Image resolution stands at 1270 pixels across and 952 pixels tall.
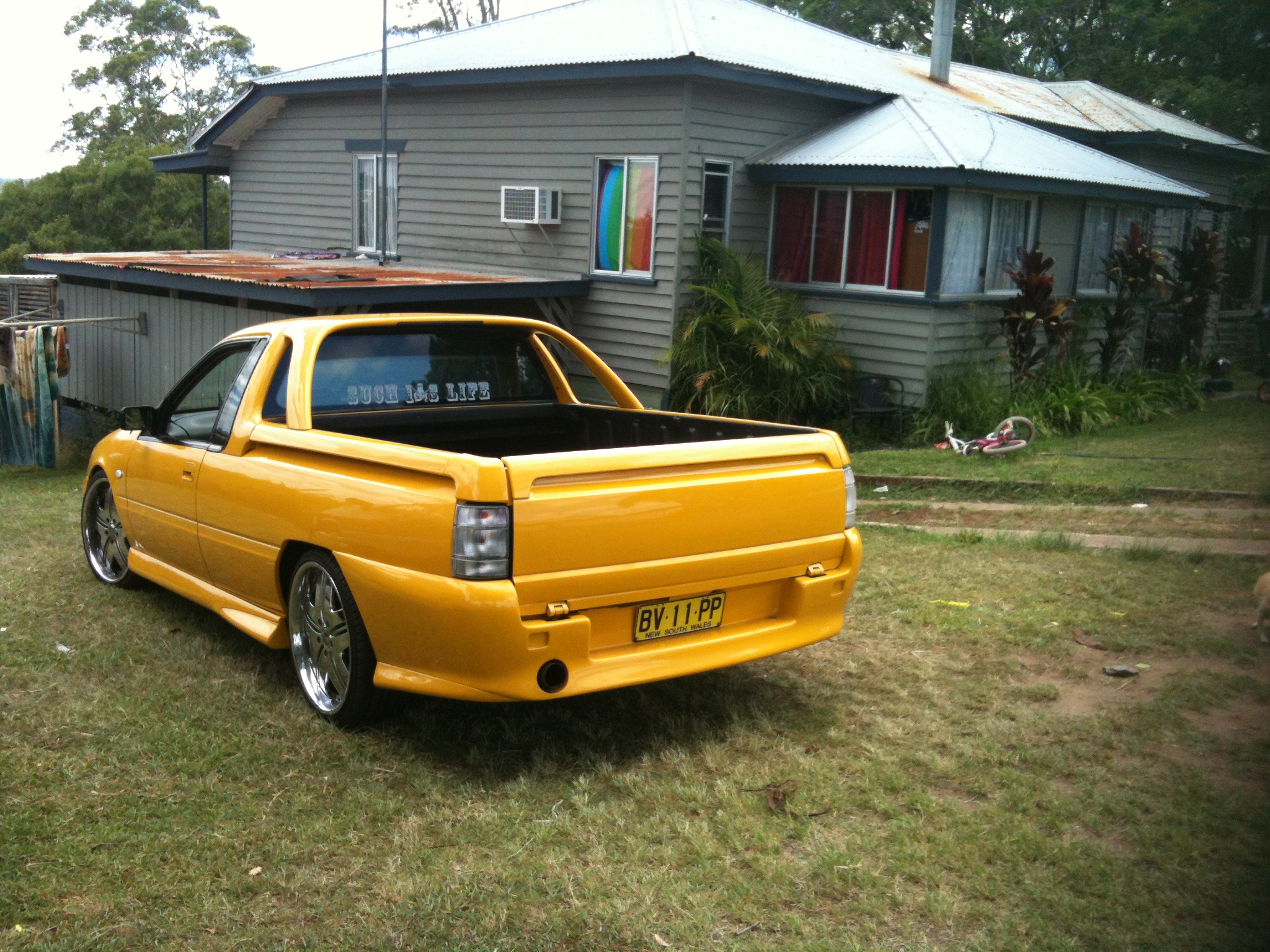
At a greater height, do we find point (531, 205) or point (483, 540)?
point (531, 205)

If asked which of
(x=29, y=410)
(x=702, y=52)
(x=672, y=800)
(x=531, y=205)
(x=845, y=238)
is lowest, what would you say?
(x=29, y=410)

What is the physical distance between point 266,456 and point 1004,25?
106ft

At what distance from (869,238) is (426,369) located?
31.2 ft

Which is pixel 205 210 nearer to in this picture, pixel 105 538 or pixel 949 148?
pixel 949 148

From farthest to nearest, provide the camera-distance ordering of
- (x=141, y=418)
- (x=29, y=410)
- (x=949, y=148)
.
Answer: (x=949, y=148) < (x=29, y=410) < (x=141, y=418)

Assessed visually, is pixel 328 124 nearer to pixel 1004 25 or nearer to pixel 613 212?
pixel 613 212

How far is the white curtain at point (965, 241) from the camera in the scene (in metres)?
13.9

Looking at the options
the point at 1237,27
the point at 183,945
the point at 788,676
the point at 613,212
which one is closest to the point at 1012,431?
the point at 613,212

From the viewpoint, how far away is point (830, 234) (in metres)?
14.8

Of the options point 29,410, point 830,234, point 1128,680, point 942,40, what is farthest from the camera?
point 942,40

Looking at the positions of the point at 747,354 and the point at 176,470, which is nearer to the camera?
the point at 176,470

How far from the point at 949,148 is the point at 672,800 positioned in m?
11.3

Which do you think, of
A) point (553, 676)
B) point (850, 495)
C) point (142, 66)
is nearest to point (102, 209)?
point (142, 66)

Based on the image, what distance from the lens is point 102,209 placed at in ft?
111
